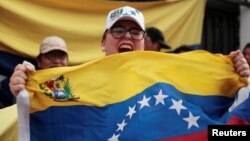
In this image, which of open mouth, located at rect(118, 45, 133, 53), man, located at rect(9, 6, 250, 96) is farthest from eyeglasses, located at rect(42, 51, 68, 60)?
open mouth, located at rect(118, 45, 133, 53)

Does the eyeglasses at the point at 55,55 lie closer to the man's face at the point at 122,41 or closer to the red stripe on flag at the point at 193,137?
the man's face at the point at 122,41

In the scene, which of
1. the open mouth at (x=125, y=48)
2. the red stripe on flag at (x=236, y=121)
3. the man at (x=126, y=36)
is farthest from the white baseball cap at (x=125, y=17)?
the red stripe on flag at (x=236, y=121)

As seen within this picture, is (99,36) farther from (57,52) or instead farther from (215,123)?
(215,123)

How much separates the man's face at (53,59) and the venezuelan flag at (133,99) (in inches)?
38.1

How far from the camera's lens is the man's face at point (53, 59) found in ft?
12.2

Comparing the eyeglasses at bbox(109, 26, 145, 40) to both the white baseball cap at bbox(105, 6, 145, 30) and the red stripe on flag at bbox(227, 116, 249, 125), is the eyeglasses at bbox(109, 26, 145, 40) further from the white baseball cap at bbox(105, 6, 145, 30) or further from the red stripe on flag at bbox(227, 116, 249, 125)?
the red stripe on flag at bbox(227, 116, 249, 125)

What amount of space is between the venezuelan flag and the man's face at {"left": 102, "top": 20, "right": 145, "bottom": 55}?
79 millimetres

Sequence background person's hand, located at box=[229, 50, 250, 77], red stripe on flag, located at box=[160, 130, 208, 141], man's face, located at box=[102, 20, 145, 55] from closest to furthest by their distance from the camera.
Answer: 1. red stripe on flag, located at box=[160, 130, 208, 141]
2. background person's hand, located at box=[229, 50, 250, 77]
3. man's face, located at box=[102, 20, 145, 55]

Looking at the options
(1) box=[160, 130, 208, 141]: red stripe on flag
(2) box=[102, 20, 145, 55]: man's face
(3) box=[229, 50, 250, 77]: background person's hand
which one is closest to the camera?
(1) box=[160, 130, 208, 141]: red stripe on flag

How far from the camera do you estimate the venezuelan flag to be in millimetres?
2514

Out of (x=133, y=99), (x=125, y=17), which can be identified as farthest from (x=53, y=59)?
(x=133, y=99)

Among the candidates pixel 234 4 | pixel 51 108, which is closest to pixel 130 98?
pixel 51 108

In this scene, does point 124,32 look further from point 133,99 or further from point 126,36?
point 133,99

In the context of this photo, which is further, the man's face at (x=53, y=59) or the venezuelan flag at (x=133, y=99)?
the man's face at (x=53, y=59)
